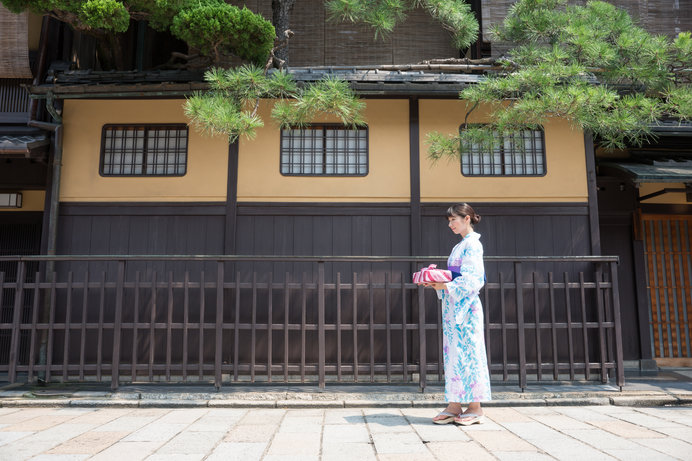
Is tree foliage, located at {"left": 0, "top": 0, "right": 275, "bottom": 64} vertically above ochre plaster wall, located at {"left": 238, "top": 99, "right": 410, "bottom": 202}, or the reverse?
tree foliage, located at {"left": 0, "top": 0, "right": 275, "bottom": 64}

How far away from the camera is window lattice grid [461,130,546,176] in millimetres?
6898

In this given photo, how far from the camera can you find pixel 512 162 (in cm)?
693

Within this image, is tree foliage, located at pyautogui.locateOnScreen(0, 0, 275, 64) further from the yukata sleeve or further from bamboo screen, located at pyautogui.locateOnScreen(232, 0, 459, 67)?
the yukata sleeve

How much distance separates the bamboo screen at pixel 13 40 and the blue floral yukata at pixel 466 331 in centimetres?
729

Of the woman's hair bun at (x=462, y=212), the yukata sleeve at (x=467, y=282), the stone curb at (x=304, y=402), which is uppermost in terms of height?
the woman's hair bun at (x=462, y=212)

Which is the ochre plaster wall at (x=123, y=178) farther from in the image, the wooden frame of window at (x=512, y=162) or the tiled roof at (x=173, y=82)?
the wooden frame of window at (x=512, y=162)

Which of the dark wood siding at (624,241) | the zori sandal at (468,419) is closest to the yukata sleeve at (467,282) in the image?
the zori sandal at (468,419)

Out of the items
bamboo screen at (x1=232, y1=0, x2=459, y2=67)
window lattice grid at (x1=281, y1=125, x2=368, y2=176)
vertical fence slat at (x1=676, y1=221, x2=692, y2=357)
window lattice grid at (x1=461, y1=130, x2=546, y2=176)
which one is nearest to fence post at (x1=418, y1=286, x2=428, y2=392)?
window lattice grid at (x1=281, y1=125, x2=368, y2=176)

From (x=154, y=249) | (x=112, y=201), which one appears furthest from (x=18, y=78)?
(x=154, y=249)

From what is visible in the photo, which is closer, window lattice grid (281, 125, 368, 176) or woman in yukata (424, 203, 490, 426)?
woman in yukata (424, 203, 490, 426)

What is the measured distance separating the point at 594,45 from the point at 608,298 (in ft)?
10.3

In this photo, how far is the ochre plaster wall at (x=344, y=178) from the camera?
6.72 metres

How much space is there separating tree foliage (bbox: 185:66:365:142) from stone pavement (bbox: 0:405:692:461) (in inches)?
124

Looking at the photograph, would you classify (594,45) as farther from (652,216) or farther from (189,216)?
(189,216)
